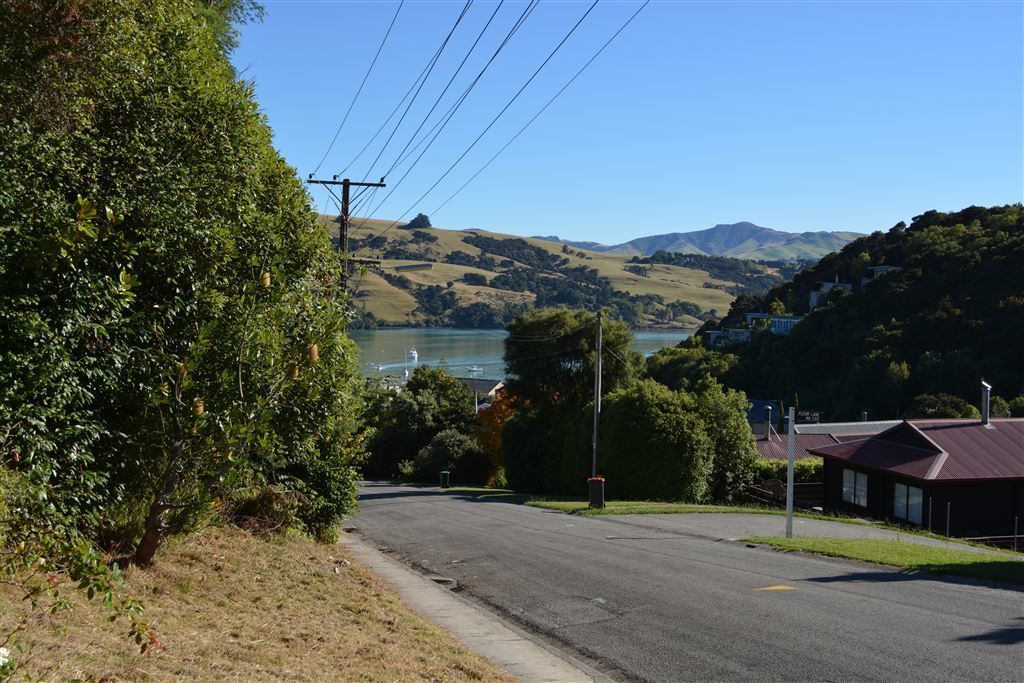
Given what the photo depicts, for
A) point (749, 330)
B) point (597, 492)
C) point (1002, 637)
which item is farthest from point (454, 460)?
point (749, 330)

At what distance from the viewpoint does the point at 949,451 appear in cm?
3266

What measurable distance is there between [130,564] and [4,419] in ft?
8.97

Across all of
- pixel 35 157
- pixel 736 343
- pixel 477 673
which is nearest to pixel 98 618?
pixel 477 673

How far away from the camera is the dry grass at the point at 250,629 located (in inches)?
279

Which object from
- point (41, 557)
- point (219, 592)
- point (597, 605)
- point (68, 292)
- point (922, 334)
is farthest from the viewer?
point (922, 334)

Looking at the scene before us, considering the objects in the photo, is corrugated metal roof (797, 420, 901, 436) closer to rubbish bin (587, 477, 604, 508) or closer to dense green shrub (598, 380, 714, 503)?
dense green shrub (598, 380, 714, 503)

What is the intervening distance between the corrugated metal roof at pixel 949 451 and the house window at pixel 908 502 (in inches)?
38.0

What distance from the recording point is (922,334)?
247 feet

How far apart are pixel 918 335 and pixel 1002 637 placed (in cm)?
7121

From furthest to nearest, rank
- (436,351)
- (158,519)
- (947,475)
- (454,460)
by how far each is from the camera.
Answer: (436,351) < (454,460) < (947,475) < (158,519)

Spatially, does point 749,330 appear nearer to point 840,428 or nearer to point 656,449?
point 840,428

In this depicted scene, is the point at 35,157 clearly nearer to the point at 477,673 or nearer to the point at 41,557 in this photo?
the point at 41,557

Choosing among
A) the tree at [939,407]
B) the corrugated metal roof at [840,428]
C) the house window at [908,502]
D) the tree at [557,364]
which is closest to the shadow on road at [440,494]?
the tree at [557,364]

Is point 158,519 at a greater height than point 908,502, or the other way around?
point 158,519
